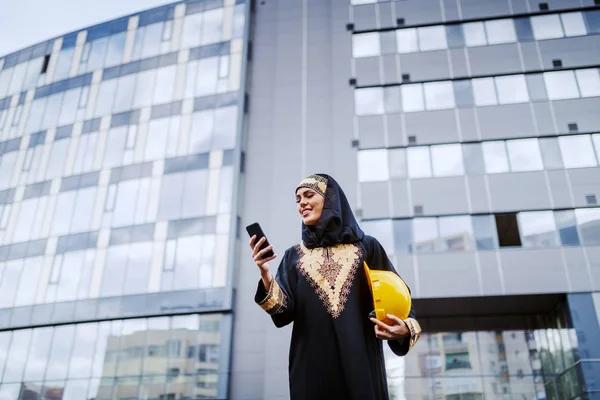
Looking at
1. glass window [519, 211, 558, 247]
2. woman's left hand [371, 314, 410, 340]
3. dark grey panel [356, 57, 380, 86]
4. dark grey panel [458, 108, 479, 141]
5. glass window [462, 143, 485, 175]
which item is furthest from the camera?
dark grey panel [356, 57, 380, 86]

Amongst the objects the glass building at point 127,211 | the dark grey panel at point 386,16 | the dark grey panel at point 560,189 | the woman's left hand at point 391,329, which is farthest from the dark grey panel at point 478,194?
the woman's left hand at point 391,329

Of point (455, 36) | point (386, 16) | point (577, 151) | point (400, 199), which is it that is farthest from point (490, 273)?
point (386, 16)

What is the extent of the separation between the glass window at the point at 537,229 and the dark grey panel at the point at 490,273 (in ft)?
4.63

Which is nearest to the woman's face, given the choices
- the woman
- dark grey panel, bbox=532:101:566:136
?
the woman

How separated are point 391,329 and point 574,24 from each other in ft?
81.9

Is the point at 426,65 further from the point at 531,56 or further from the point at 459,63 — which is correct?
the point at 531,56

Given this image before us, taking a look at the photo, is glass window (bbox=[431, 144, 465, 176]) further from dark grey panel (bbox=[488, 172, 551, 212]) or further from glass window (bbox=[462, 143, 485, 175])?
dark grey panel (bbox=[488, 172, 551, 212])

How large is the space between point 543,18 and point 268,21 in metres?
12.8

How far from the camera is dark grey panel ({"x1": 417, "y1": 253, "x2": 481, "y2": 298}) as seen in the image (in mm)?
19266

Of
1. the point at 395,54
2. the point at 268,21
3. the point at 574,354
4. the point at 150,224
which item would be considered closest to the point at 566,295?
the point at 574,354

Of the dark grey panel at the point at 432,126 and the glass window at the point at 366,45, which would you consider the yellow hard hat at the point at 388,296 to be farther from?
the glass window at the point at 366,45

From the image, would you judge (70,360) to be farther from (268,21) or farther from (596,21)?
(596,21)

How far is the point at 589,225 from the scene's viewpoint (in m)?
19.7

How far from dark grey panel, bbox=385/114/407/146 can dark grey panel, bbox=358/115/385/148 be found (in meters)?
0.30
